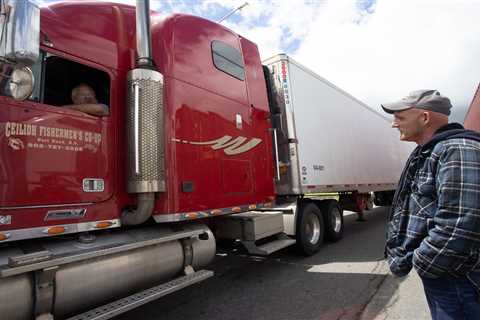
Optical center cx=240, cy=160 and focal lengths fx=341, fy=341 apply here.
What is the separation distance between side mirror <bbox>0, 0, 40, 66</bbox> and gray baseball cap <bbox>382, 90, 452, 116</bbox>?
2284 mm

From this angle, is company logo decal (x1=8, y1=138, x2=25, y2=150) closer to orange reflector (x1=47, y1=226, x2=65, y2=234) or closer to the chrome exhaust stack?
orange reflector (x1=47, y1=226, x2=65, y2=234)

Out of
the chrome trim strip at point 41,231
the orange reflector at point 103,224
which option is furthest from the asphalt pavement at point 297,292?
the chrome trim strip at point 41,231

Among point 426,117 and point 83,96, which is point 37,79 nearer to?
point 83,96

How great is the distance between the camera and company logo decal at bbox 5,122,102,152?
261 cm

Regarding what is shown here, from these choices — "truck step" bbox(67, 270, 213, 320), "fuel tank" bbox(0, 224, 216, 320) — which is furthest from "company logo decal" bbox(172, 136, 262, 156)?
"truck step" bbox(67, 270, 213, 320)

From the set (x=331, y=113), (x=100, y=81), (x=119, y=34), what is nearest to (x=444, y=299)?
(x=100, y=81)

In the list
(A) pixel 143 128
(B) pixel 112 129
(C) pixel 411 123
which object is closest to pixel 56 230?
(B) pixel 112 129

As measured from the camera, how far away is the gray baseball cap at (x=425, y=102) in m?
1.82

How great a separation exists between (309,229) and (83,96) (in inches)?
188

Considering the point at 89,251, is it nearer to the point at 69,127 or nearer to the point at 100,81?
the point at 69,127

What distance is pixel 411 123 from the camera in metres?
1.88

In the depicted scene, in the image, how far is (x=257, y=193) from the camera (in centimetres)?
503

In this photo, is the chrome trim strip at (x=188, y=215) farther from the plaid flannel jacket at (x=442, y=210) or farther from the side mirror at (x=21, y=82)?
the plaid flannel jacket at (x=442, y=210)

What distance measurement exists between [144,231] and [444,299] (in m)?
2.82
